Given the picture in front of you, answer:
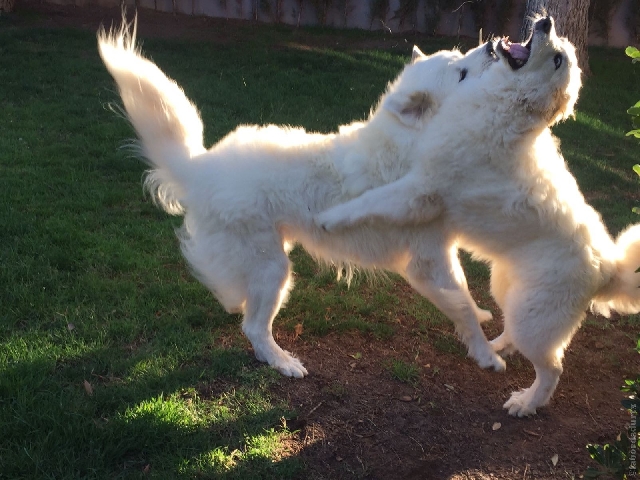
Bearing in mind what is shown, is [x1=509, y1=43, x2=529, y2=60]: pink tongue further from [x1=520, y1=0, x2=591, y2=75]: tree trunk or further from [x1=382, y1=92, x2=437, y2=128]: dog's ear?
[x1=520, y1=0, x2=591, y2=75]: tree trunk

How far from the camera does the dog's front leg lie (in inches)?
133

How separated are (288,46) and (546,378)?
31.6 ft

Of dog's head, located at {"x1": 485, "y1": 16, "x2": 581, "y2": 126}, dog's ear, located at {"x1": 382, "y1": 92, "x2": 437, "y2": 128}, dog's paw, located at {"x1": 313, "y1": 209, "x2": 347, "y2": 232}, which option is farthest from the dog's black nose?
dog's paw, located at {"x1": 313, "y1": 209, "x2": 347, "y2": 232}

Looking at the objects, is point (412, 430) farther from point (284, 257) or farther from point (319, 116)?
point (319, 116)

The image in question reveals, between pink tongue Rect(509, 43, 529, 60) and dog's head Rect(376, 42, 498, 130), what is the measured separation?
9.8 inches

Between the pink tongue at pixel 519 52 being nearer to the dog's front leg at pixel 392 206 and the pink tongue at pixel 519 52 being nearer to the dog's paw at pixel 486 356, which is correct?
the dog's front leg at pixel 392 206

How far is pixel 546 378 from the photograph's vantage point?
11.2 ft

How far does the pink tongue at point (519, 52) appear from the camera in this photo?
10.6ft

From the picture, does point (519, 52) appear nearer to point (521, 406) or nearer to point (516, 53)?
point (516, 53)

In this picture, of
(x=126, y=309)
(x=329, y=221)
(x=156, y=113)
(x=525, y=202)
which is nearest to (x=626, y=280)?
(x=525, y=202)

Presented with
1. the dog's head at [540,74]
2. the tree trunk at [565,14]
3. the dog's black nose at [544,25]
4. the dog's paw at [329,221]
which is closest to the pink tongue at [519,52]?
the dog's head at [540,74]

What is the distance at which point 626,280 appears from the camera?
3.30 metres

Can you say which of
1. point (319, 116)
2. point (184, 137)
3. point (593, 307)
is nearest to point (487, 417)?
point (593, 307)

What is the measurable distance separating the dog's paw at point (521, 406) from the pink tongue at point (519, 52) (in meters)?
1.86
